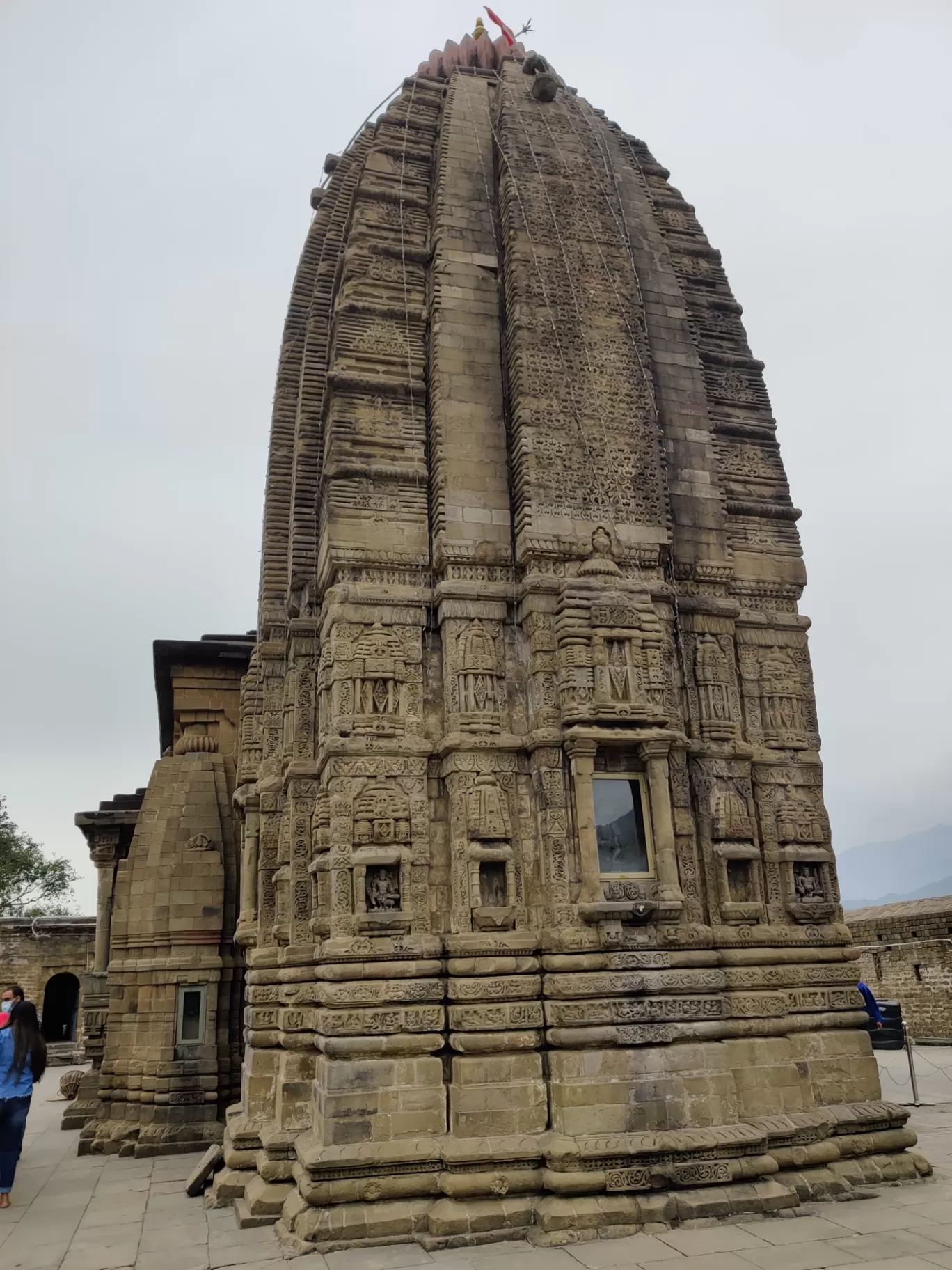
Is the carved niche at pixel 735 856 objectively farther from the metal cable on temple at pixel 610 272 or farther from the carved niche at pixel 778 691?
the metal cable on temple at pixel 610 272

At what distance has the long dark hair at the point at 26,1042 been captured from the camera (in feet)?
30.8

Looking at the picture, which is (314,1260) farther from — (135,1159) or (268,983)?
(135,1159)

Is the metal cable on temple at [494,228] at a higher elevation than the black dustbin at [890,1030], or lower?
higher

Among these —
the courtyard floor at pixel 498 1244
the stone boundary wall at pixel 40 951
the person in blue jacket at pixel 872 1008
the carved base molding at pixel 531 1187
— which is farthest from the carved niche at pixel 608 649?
the stone boundary wall at pixel 40 951

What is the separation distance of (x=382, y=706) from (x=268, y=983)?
407cm

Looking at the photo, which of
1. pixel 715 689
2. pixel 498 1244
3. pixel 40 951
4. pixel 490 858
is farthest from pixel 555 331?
pixel 40 951

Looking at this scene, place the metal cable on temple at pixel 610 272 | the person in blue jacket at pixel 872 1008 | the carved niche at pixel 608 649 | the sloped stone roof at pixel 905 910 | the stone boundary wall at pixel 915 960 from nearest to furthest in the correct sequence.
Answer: the carved niche at pixel 608 649
the metal cable on temple at pixel 610 272
the person in blue jacket at pixel 872 1008
the stone boundary wall at pixel 915 960
the sloped stone roof at pixel 905 910

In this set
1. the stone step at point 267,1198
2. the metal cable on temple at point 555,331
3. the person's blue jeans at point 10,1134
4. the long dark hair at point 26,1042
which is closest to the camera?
the stone step at point 267,1198

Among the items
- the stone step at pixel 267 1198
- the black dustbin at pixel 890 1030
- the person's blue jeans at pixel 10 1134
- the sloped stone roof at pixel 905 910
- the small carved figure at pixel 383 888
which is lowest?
the stone step at pixel 267 1198

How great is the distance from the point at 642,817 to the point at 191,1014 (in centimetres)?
866

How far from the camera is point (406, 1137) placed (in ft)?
25.1

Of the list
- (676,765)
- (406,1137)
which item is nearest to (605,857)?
(676,765)

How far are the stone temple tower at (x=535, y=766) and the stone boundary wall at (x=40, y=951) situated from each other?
2109 cm

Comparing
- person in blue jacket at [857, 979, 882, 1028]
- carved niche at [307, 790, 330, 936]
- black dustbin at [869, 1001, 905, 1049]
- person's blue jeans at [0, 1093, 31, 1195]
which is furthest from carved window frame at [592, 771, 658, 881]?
black dustbin at [869, 1001, 905, 1049]
